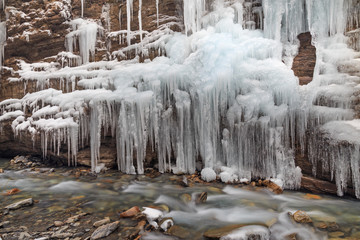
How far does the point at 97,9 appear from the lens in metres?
8.55

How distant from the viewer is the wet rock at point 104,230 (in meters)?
2.94

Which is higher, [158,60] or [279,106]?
[158,60]

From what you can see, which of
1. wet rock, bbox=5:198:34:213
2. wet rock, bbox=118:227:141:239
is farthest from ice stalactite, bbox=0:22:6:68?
wet rock, bbox=118:227:141:239

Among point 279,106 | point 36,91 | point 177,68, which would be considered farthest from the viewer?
point 36,91

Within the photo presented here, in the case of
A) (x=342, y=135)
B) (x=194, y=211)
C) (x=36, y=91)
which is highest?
(x=36, y=91)

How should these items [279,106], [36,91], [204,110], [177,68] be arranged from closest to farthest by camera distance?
1. [279,106]
2. [204,110]
3. [177,68]
4. [36,91]

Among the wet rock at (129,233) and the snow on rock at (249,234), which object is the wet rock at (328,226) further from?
the wet rock at (129,233)

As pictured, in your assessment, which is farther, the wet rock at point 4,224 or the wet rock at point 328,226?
the wet rock at point 4,224

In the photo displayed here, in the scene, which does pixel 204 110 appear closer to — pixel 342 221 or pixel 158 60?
pixel 158 60

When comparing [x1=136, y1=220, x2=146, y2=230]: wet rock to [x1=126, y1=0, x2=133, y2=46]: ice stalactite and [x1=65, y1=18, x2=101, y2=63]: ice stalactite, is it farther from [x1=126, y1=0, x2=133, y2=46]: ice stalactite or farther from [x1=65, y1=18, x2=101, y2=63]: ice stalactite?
[x1=65, y1=18, x2=101, y2=63]: ice stalactite

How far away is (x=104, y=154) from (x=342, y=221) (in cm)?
665

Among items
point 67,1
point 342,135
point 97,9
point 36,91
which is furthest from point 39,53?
point 342,135

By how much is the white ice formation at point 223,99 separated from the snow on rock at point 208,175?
15cm

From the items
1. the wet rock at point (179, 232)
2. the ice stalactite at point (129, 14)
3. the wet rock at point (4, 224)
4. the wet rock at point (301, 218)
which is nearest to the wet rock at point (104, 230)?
the wet rock at point (179, 232)
